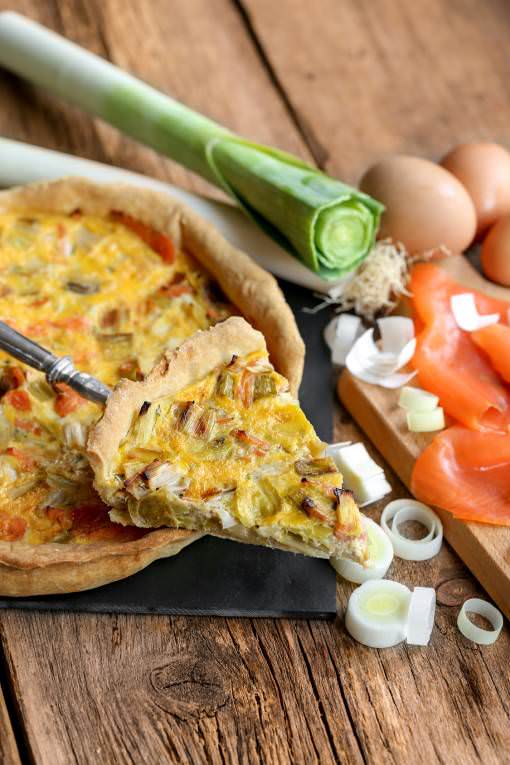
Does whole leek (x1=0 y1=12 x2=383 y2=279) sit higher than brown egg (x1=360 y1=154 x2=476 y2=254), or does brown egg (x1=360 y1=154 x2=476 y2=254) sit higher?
whole leek (x1=0 y1=12 x2=383 y2=279)

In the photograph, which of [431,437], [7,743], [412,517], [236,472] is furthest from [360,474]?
[7,743]

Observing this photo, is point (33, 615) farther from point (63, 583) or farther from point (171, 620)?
point (171, 620)

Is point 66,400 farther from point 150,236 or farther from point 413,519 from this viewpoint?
point 413,519

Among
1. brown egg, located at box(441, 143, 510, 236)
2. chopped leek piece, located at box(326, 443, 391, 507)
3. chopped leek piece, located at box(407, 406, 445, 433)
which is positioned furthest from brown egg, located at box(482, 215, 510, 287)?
chopped leek piece, located at box(326, 443, 391, 507)

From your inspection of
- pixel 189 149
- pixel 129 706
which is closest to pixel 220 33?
pixel 189 149

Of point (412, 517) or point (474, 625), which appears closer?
point (474, 625)

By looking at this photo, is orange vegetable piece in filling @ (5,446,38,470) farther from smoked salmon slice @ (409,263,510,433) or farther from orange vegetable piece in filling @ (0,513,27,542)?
smoked salmon slice @ (409,263,510,433)

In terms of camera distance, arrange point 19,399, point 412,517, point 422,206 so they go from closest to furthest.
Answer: point 19,399 → point 412,517 → point 422,206
